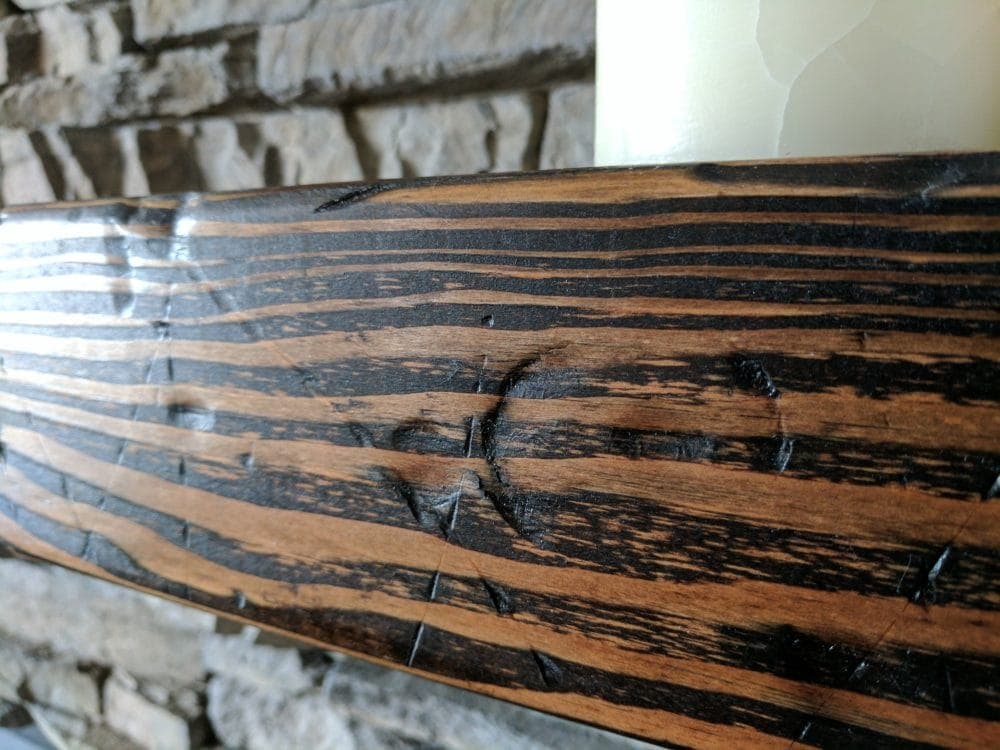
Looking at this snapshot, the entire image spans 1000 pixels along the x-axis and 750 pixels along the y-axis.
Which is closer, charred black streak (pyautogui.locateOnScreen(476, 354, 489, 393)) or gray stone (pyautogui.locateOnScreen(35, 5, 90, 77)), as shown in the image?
charred black streak (pyautogui.locateOnScreen(476, 354, 489, 393))

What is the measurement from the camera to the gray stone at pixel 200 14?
53cm

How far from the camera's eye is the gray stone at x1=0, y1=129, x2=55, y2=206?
629 millimetres

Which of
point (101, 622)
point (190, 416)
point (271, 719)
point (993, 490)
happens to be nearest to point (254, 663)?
point (271, 719)

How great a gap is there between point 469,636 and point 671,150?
0.58 feet

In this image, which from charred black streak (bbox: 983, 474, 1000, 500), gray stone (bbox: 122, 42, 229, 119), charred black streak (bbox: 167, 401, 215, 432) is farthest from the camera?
gray stone (bbox: 122, 42, 229, 119)

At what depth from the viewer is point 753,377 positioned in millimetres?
217

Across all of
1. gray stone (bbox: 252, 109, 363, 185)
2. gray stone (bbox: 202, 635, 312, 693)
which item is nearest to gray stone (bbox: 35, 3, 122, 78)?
gray stone (bbox: 252, 109, 363, 185)

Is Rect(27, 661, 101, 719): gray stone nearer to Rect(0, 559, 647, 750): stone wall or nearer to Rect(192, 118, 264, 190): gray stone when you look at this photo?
Rect(0, 559, 647, 750): stone wall

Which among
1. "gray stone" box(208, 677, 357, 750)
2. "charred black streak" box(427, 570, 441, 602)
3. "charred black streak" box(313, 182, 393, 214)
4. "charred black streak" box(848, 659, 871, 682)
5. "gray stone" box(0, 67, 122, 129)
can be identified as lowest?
"gray stone" box(208, 677, 357, 750)

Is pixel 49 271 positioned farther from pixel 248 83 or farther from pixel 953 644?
pixel 953 644

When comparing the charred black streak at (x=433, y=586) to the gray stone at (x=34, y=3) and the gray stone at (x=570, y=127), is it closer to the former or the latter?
the gray stone at (x=570, y=127)

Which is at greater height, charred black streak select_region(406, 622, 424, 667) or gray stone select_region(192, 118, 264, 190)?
gray stone select_region(192, 118, 264, 190)

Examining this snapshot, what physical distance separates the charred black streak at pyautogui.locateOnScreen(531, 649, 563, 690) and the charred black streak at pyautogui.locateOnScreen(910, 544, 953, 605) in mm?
109

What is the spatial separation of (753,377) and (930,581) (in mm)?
68
